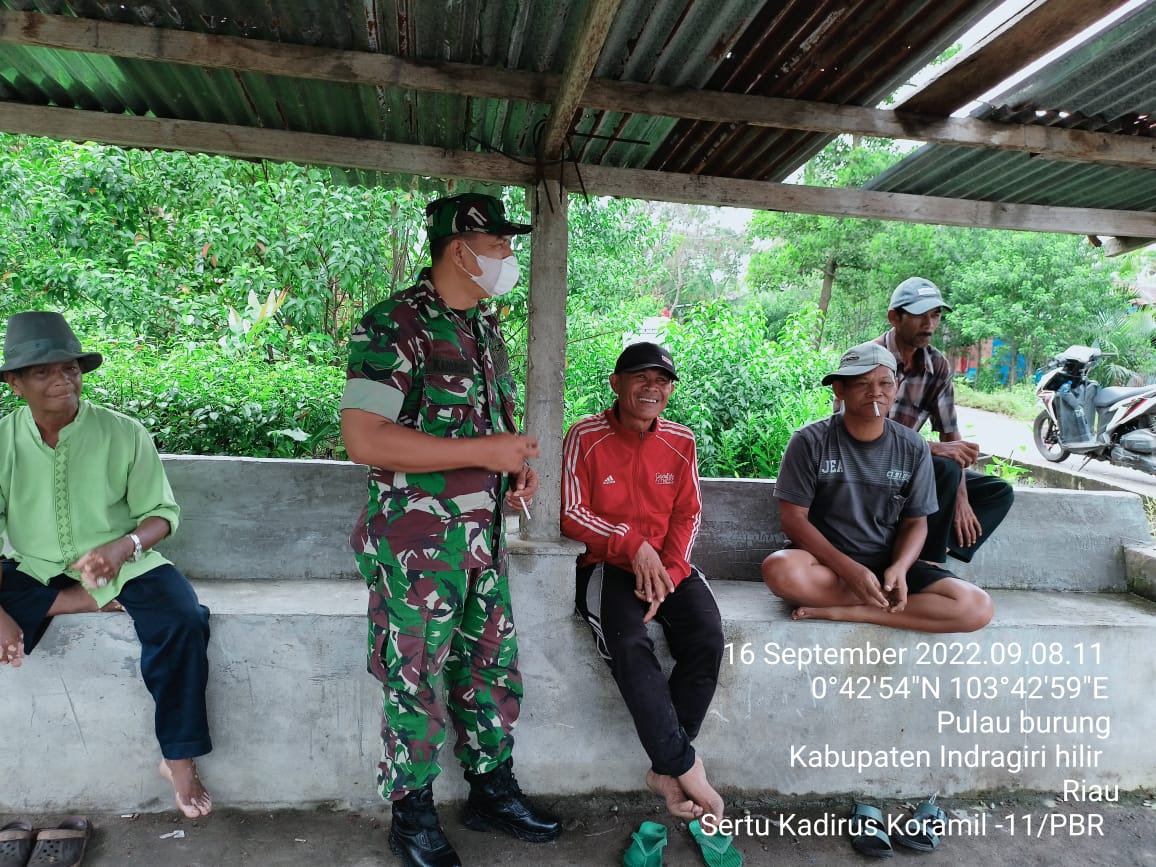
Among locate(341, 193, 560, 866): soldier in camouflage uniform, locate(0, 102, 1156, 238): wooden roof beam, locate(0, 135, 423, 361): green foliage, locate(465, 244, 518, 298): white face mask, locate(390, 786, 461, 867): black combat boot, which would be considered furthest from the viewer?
locate(0, 135, 423, 361): green foliage

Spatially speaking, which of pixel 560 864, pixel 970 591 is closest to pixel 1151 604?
pixel 970 591

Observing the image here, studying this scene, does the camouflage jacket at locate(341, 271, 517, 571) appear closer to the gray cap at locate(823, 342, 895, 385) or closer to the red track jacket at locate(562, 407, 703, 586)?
the red track jacket at locate(562, 407, 703, 586)

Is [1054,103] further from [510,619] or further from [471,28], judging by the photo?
[510,619]

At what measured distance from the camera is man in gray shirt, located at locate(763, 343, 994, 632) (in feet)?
10.2

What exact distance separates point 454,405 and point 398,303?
13.7 inches

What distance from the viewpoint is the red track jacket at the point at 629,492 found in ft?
9.94

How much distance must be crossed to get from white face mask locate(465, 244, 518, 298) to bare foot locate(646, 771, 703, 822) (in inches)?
67.7

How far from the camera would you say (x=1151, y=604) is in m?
3.73

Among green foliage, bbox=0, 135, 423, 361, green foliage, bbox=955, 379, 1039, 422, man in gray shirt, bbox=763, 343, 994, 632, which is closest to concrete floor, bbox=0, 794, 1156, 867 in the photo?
man in gray shirt, bbox=763, 343, 994, 632

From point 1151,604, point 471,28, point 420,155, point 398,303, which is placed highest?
point 471,28

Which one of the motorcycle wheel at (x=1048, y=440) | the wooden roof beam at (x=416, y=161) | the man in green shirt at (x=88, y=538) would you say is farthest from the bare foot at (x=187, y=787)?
the motorcycle wheel at (x=1048, y=440)

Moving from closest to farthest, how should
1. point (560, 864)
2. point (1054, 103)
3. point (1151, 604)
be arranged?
point (560, 864), point (1054, 103), point (1151, 604)

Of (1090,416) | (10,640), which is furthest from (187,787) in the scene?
(1090,416)

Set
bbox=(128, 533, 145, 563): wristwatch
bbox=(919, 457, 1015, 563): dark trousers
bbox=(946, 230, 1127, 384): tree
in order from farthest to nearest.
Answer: bbox=(946, 230, 1127, 384): tree, bbox=(919, 457, 1015, 563): dark trousers, bbox=(128, 533, 145, 563): wristwatch
